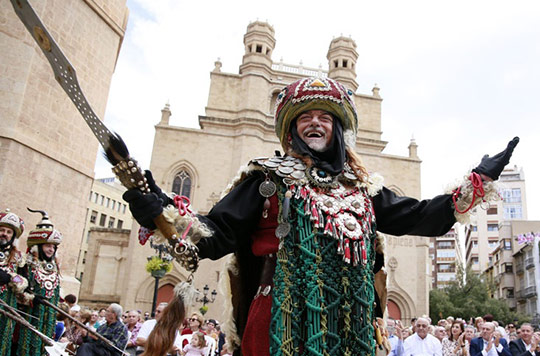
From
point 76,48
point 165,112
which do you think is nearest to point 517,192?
point 165,112

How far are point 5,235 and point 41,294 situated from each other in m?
0.79

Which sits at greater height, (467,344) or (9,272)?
(9,272)

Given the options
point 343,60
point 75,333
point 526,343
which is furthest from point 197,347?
point 343,60

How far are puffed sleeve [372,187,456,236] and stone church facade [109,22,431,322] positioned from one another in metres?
22.0

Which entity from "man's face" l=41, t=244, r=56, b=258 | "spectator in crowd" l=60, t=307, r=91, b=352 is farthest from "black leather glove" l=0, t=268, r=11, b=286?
"spectator in crowd" l=60, t=307, r=91, b=352

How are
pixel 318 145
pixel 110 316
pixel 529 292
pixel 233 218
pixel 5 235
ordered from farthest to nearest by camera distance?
pixel 529 292 < pixel 110 316 < pixel 5 235 < pixel 318 145 < pixel 233 218

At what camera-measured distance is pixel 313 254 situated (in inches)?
89.7

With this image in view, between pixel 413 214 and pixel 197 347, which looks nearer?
pixel 413 214

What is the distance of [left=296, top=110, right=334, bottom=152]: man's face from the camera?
262cm

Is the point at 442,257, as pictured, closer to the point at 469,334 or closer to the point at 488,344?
the point at 469,334

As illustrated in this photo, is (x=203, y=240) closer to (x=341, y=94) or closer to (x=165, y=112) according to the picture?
(x=341, y=94)

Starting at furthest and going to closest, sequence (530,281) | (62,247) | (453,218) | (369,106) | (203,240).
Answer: (530,281) < (369,106) < (62,247) < (453,218) < (203,240)

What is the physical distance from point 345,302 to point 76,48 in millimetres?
12304

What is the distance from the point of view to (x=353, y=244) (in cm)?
233
